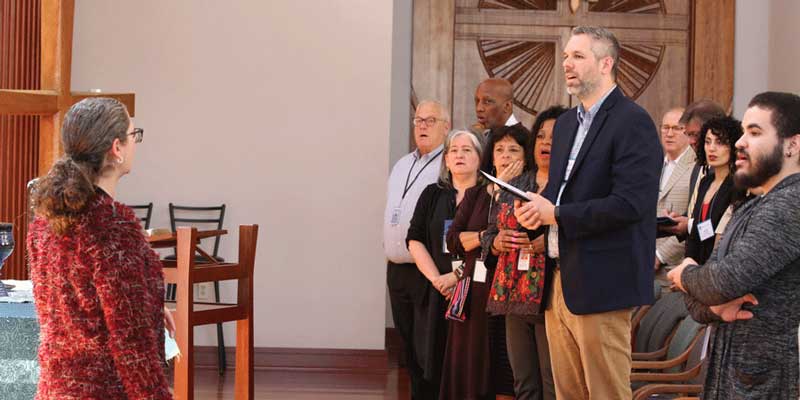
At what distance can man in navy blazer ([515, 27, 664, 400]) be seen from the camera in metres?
3.25

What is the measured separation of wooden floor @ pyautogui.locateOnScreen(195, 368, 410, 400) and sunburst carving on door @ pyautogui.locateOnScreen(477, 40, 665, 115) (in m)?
2.17

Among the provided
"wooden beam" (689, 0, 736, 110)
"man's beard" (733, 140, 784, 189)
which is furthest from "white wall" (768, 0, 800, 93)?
"man's beard" (733, 140, 784, 189)

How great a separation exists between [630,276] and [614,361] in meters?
0.27

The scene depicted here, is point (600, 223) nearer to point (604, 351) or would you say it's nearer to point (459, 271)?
point (604, 351)

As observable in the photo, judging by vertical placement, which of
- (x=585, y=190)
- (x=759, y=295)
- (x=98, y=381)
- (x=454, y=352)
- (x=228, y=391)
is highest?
(x=585, y=190)

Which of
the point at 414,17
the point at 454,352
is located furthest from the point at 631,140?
the point at 414,17

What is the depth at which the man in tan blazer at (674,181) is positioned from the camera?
4812mm

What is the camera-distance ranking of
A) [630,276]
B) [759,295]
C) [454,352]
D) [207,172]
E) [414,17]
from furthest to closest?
[414,17]
[207,172]
[454,352]
[630,276]
[759,295]

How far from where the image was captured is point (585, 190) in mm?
3361

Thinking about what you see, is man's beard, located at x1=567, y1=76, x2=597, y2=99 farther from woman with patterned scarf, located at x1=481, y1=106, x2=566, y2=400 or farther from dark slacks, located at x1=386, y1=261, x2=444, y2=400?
dark slacks, located at x1=386, y1=261, x2=444, y2=400

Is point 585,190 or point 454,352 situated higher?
point 585,190

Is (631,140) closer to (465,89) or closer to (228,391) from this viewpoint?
(228,391)

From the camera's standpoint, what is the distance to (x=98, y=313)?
223 cm

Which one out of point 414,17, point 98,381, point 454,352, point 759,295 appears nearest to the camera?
point 98,381
